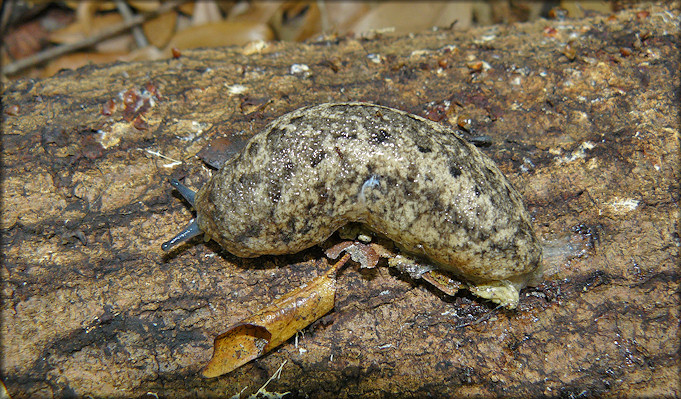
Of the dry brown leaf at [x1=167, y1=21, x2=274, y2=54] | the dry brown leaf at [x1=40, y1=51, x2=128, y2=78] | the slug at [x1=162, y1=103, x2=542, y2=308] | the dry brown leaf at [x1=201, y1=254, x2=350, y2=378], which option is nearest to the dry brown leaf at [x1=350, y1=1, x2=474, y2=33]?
the dry brown leaf at [x1=167, y1=21, x2=274, y2=54]

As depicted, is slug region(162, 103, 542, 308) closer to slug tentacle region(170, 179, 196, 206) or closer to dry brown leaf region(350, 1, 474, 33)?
slug tentacle region(170, 179, 196, 206)

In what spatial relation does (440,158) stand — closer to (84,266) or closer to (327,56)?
(327,56)

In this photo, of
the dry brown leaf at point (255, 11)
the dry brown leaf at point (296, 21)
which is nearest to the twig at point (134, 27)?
the dry brown leaf at point (255, 11)

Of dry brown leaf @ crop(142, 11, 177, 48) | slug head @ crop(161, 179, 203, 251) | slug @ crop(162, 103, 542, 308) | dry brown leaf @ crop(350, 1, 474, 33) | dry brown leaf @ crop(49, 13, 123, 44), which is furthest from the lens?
dry brown leaf @ crop(142, 11, 177, 48)

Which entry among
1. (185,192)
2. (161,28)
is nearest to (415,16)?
(161,28)

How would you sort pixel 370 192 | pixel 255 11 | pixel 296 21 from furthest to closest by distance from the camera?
pixel 255 11
pixel 296 21
pixel 370 192

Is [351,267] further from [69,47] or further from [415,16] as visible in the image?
[69,47]
